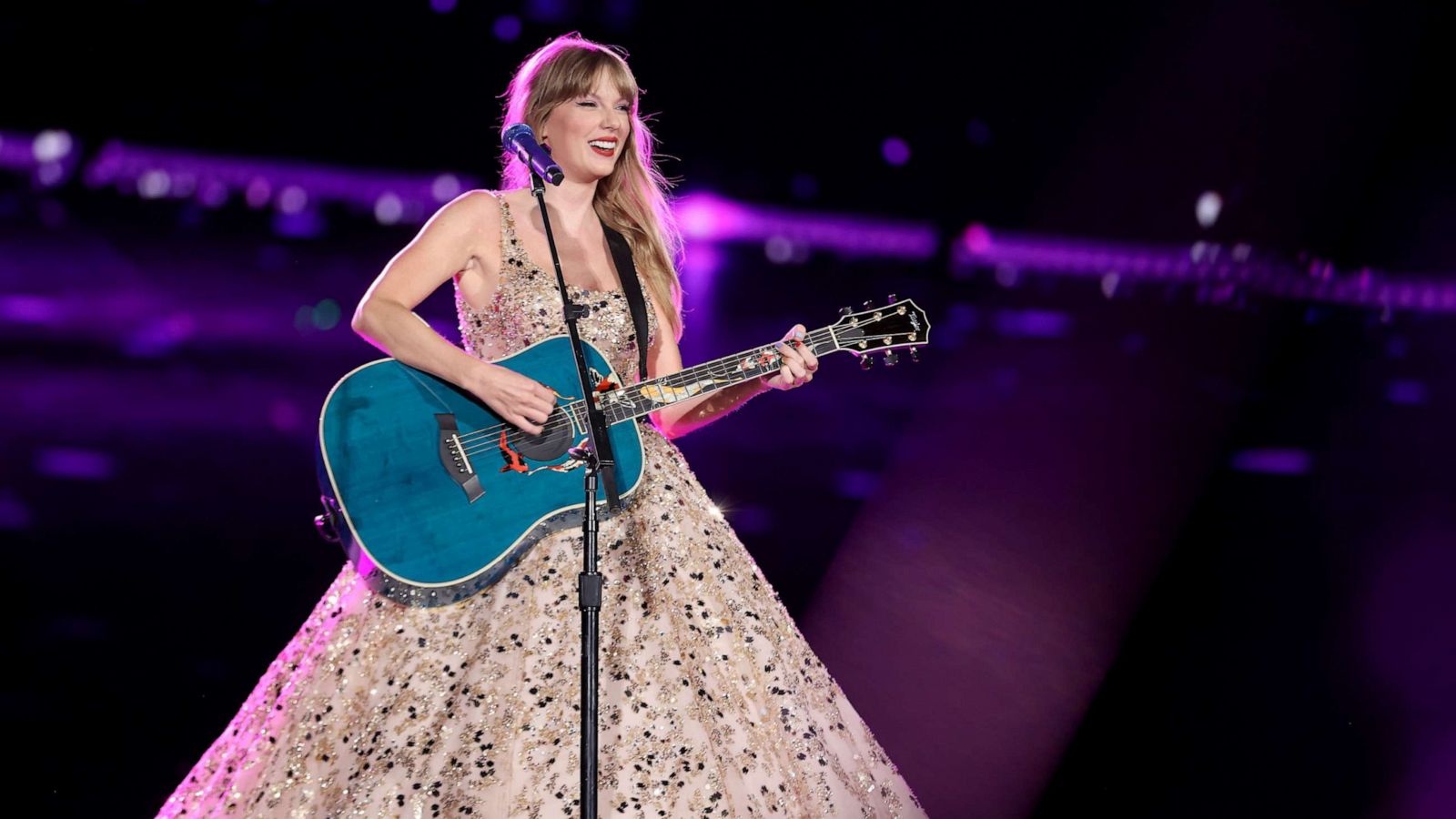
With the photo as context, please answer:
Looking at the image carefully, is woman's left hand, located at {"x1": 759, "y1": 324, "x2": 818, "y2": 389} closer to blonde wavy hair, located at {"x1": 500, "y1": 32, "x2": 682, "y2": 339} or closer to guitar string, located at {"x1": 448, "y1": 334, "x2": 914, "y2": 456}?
blonde wavy hair, located at {"x1": 500, "y1": 32, "x2": 682, "y2": 339}

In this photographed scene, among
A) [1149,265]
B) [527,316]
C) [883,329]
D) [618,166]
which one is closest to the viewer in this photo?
[527,316]

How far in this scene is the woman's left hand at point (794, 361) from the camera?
2.42 m

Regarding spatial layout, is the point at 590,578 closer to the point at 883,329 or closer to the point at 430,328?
the point at 430,328

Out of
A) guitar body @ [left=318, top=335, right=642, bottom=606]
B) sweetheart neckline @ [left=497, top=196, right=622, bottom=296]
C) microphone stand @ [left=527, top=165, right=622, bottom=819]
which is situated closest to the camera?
microphone stand @ [left=527, top=165, right=622, bottom=819]

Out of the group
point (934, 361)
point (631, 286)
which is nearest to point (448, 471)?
point (631, 286)

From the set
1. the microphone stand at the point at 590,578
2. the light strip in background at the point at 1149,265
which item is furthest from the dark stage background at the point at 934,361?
the microphone stand at the point at 590,578

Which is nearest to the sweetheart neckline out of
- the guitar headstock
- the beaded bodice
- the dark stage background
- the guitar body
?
the beaded bodice

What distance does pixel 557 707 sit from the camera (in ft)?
6.39

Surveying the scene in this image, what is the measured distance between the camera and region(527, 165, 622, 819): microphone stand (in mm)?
1719

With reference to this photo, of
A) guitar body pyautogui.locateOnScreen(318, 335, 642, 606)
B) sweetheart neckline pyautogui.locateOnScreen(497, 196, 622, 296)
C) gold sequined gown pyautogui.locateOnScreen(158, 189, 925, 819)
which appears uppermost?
sweetheart neckline pyautogui.locateOnScreen(497, 196, 622, 296)

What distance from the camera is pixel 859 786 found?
2.20 metres

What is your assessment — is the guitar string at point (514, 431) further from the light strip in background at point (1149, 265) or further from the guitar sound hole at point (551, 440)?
the light strip in background at point (1149, 265)

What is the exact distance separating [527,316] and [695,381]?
0.38m

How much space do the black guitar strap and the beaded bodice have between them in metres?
0.02
